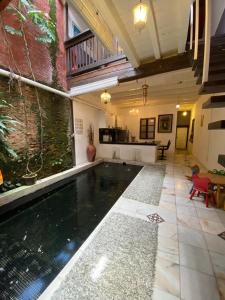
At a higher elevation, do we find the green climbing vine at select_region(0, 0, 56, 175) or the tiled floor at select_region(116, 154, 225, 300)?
the green climbing vine at select_region(0, 0, 56, 175)

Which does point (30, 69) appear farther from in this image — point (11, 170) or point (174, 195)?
point (174, 195)

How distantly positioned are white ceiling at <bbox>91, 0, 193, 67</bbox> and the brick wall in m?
2.46

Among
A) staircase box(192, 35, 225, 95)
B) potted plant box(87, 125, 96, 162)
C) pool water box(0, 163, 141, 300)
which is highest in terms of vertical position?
staircase box(192, 35, 225, 95)

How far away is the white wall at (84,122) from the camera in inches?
213

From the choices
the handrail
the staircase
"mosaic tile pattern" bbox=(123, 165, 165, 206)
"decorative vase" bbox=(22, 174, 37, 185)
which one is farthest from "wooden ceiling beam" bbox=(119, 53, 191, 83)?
"decorative vase" bbox=(22, 174, 37, 185)

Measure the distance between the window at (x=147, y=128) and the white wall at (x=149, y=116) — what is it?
21 cm

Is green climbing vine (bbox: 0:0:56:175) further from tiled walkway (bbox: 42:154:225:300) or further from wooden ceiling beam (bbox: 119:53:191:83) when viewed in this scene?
tiled walkway (bbox: 42:154:225:300)

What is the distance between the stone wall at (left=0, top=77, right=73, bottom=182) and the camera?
10.6 ft

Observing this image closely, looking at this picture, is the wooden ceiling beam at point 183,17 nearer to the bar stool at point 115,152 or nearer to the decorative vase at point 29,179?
Result: the decorative vase at point 29,179

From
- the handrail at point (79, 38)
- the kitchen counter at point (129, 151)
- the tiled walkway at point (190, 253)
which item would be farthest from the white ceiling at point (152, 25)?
the kitchen counter at point (129, 151)

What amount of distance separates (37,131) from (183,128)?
974 centimetres

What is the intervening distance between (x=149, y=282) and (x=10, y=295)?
1289 mm

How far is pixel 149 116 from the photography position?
340 inches

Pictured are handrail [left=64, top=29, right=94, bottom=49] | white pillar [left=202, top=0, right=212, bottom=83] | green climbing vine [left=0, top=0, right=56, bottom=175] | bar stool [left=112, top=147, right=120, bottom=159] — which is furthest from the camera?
bar stool [left=112, top=147, right=120, bottom=159]
